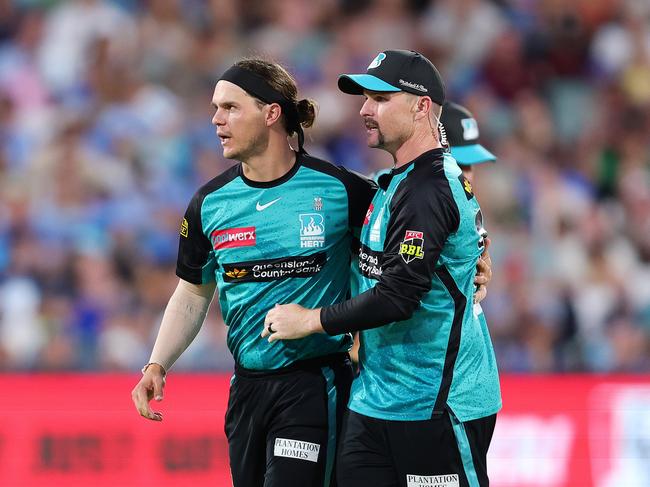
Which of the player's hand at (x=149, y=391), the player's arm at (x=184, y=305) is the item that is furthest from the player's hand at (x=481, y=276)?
the player's hand at (x=149, y=391)

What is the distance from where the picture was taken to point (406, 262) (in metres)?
4.30

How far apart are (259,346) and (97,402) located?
3008 mm

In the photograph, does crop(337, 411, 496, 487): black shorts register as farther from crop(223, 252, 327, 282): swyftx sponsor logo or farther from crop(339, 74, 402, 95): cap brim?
crop(339, 74, 402, 95): cap brim

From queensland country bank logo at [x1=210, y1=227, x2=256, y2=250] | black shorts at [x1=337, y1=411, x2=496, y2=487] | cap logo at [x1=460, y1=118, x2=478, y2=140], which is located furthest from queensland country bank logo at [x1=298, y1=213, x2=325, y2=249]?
cap logo at [x1=460, y1=118, x2=478, y2=140]

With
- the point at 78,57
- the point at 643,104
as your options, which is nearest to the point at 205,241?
the point at 78,57

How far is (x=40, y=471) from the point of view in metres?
7.58

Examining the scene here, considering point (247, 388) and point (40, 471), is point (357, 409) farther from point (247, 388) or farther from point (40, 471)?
point (40, 471)

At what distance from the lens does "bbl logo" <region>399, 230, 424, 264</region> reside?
429cm

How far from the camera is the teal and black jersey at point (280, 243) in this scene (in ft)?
16.3

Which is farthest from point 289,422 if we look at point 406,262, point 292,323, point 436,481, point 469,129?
point 469,129

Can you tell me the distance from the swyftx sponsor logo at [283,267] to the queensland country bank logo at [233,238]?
0.09 metres

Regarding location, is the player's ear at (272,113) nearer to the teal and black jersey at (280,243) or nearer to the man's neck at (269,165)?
the man's neck at (269,165)

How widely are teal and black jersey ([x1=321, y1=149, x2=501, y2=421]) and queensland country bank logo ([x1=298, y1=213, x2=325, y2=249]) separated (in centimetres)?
34

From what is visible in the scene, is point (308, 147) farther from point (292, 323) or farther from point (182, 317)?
point (292, 323)
